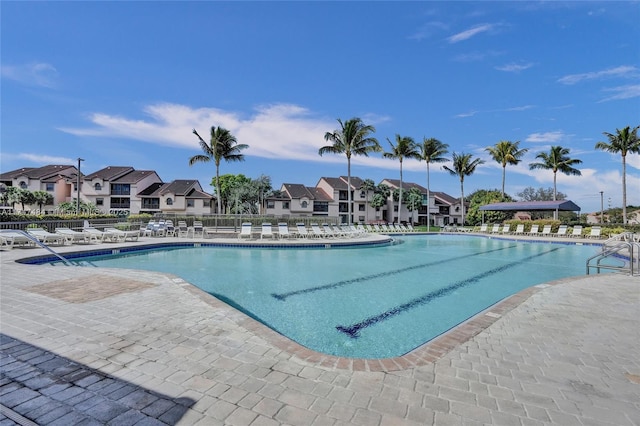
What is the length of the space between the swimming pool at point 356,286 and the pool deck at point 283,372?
4.04 feet

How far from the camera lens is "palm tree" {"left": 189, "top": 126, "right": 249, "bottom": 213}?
31.0 metres

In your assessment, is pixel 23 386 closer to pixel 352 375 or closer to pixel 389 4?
pixel 352 375

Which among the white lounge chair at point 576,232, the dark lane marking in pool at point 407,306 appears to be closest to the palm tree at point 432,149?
the white lounge chair at point 576,232

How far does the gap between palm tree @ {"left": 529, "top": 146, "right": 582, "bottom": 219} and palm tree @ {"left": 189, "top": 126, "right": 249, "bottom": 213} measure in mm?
34465

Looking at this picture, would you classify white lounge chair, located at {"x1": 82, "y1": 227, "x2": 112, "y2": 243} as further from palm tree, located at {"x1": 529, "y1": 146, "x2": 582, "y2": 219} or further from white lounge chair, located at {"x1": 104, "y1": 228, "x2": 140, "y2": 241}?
palm tree, located at {"x1": 529, "y1": 146, "x2": 582, "y2": 219}

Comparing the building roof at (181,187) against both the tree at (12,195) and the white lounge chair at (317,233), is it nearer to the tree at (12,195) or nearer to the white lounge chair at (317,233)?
the tree at (12,195)

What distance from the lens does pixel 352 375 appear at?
2631 mm

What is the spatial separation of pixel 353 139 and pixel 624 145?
81.8 feet

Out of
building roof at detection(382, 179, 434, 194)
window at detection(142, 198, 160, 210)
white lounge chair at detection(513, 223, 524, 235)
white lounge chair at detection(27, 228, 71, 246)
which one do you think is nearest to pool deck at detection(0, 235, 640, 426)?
white lounge chair at detection(27, 228, 71, 246)

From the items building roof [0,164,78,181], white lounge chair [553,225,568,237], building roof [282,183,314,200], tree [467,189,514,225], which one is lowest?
white lounge chair [553,225,568,237]

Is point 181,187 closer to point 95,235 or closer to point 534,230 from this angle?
point 95,235

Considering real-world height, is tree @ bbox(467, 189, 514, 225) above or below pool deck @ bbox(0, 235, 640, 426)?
above

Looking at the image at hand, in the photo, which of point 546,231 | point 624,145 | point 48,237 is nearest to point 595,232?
point 546,231

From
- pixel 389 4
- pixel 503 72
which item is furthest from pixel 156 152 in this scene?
pixel 503 72
